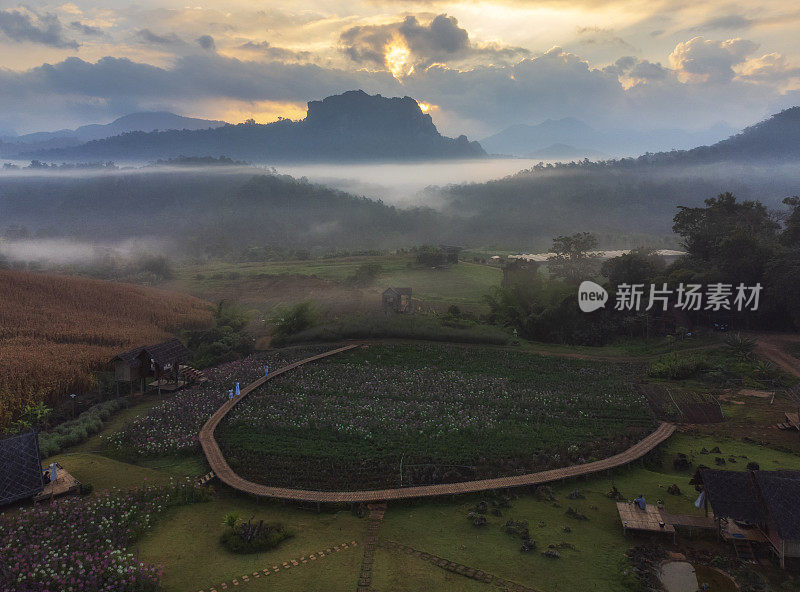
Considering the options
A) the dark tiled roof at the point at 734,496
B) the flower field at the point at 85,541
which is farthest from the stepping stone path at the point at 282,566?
the dark tiled roof at the point at 734,496

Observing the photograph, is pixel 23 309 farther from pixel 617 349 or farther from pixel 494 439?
pixel 617 349

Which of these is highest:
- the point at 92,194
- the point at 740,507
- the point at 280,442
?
the point at 92,194

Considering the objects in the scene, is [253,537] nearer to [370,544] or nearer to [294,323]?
[370,544]

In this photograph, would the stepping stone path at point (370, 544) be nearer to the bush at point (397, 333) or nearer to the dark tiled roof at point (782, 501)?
the dark tiled roof at point (782, 501)

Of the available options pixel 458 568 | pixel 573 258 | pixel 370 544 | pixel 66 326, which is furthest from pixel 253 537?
pixel 573 258

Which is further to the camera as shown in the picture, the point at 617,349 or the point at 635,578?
the point at 617,349

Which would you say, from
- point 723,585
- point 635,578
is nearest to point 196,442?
point 635,578
